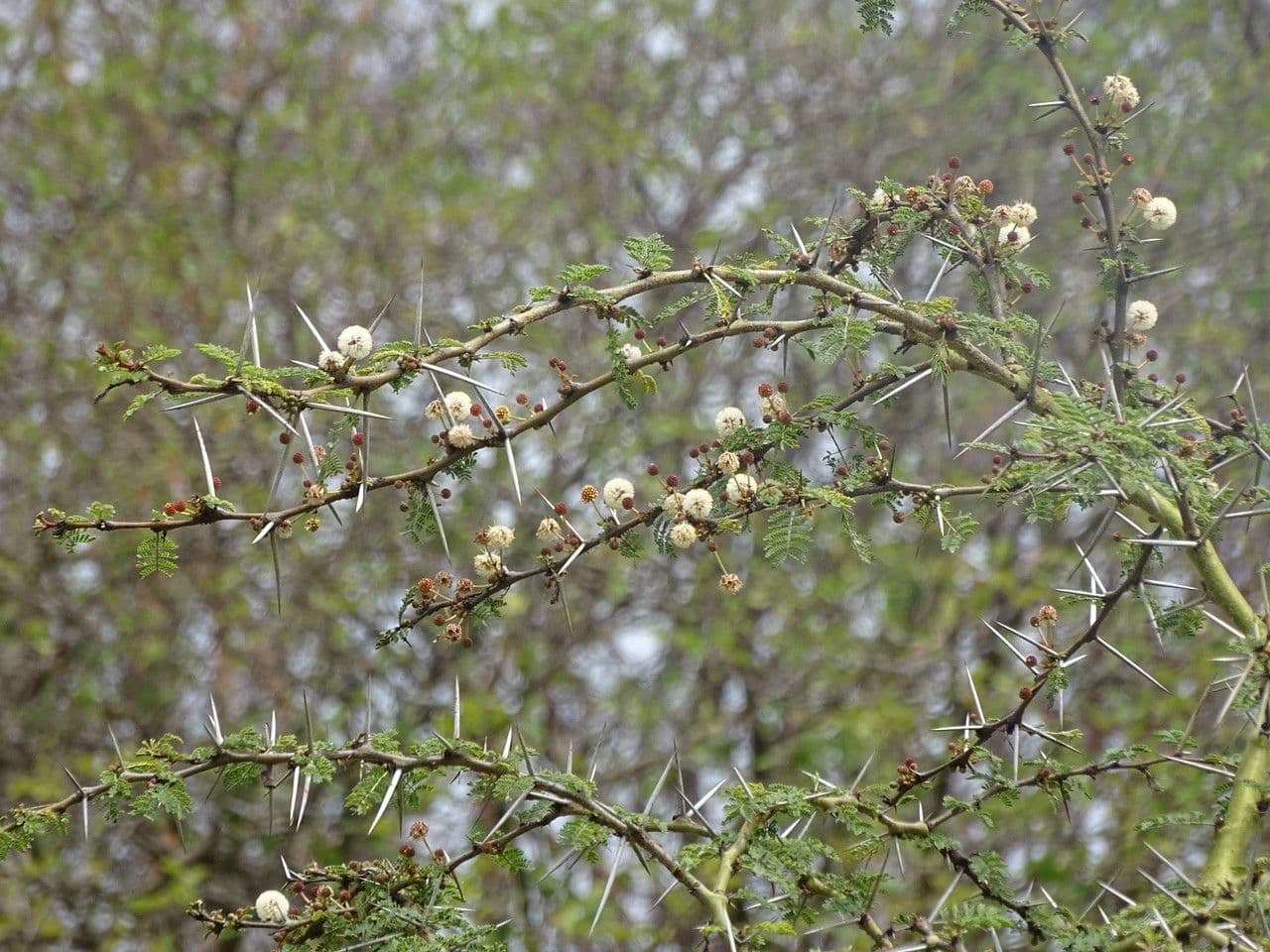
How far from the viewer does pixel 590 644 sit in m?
6.46

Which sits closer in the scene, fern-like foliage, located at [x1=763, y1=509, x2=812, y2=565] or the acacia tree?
the acacia tree

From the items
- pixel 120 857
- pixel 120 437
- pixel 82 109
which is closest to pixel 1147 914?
pixel 120 857

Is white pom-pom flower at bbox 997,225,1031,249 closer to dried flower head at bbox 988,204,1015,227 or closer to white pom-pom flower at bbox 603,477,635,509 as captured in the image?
dried flower head at bbox 988,204,1015,227

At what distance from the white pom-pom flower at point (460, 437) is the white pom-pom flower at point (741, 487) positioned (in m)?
0.42

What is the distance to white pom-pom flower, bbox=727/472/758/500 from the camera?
2420mm

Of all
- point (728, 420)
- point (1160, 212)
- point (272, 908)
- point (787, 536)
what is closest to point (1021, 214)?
point (1160, 212)

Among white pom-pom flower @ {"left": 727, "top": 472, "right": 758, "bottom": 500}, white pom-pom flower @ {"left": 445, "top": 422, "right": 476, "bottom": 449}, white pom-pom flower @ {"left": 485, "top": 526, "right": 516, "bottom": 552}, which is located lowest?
white pom-pom flower @ {"left": 485, "top": 526, "right": 516, "bottom": 552}

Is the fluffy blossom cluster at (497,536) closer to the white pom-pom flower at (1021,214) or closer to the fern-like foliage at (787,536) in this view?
the fern-like foliage at (787,536)

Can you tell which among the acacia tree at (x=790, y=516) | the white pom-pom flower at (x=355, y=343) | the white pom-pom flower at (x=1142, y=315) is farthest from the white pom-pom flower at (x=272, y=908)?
the white pom-pom flower at (x=1142, y=315)

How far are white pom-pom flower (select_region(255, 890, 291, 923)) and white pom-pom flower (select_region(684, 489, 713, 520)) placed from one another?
0.91m

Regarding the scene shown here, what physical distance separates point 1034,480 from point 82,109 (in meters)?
5.70

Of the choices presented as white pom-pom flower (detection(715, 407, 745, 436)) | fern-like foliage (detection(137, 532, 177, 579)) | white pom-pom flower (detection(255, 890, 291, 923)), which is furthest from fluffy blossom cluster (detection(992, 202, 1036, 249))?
white pom-pom flower (detection(255, 890, 291, 923))

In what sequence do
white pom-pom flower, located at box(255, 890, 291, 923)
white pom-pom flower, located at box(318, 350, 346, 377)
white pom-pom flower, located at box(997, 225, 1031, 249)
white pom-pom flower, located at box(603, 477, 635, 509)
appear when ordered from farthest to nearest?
white pom-pom flower, located at box(997, 225, 1031, 249) < white pom-pom flower, located at box(603, 477, 635, 509) < white pom-pom flower, located at box(255, 890, 291, 923) < white pom-pom flower, located at box(318, 350, 346, 377)

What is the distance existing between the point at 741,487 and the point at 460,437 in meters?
0.46
